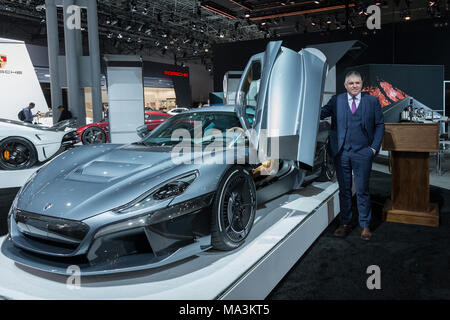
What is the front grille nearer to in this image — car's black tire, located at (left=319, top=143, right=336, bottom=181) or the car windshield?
the car windshield

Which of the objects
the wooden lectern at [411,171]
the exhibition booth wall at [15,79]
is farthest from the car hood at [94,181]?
the exhibition booth wall at [15,79]

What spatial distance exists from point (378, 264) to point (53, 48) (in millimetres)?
10260

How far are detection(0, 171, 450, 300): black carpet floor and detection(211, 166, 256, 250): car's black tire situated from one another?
43 cm

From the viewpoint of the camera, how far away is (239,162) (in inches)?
97.6

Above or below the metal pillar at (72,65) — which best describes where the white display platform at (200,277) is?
below

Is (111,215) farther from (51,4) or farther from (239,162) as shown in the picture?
(51,4)

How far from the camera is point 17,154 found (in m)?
5.81

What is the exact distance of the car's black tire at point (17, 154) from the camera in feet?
18.8

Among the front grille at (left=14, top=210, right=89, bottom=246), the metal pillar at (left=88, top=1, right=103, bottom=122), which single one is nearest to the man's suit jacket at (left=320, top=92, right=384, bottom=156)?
the front grille at (left=14, top=210, right=89, bottom=246)

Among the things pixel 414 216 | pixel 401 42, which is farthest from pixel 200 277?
pixel 401 42

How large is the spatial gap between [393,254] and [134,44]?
73.7ft

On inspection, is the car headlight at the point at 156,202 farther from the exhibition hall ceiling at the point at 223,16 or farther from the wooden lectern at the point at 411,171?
the exhibition hall ceiling at the point at 223,16

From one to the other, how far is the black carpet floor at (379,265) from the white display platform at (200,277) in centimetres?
14

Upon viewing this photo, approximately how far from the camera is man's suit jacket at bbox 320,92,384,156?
2920mm
